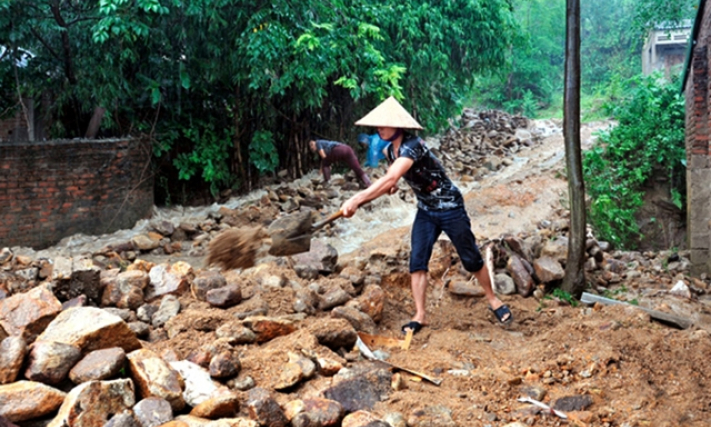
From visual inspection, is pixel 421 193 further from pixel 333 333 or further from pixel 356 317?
pixel 333 333

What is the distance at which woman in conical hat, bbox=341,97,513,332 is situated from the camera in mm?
4223

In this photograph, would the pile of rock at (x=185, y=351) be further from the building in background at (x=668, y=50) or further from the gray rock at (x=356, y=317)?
the building in background at (x=668, y=50)

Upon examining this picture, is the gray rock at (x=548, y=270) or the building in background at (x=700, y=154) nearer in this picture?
the gray rock at (x=548, y=270)

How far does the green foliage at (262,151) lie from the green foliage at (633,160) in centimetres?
556

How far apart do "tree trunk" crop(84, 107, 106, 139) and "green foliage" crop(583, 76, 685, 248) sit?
801cm

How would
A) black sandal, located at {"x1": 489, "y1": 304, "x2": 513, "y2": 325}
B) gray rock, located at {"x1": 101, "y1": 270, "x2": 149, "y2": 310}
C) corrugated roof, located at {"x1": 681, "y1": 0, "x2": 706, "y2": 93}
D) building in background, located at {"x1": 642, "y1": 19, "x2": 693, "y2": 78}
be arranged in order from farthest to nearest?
building in background, located at {"x1": 642, "y1": 19, "x2": 693, "y2": 78}
corrugated roof, located at {"x1": 681, "y1": 0, "x2": 706, "y2": 93}
black sandal, located at {"x1": 489, "y1": 304, "x2": 513, "y2": 325}
gray rock, located at {"x1": 101, "y1": 270, "x2": 149, "y2": 310}

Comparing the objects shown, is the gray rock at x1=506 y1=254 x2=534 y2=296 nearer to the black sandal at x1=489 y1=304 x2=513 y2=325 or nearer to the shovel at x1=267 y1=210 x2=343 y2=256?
the black sandal at x1=489 y1=304 x2=513 y2=325

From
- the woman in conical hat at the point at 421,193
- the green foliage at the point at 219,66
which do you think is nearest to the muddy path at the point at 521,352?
the woman in conical hat at the point at 421,193

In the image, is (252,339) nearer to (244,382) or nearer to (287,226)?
(244,382)

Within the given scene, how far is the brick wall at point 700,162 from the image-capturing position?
7.95 meters

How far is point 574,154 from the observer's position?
5.54m

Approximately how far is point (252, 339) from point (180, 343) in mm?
420

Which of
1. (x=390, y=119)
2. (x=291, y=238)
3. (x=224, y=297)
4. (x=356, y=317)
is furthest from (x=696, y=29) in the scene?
(x=224, y=297)

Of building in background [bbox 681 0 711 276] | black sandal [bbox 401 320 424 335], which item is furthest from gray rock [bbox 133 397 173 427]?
building in background [bbox 681 0 711 276]
